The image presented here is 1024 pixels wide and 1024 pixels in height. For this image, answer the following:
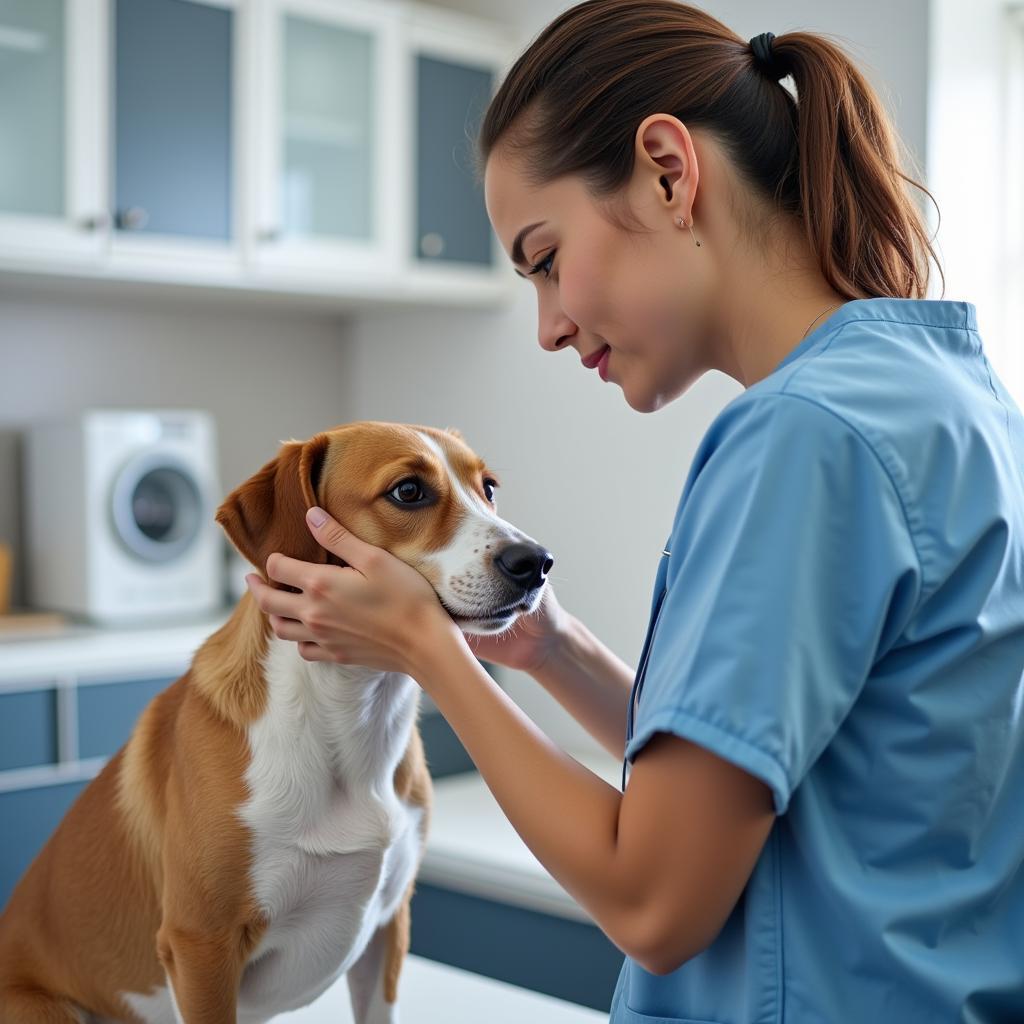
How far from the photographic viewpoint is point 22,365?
346cm

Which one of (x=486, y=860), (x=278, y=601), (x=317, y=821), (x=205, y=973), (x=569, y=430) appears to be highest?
(x=569, y=430)

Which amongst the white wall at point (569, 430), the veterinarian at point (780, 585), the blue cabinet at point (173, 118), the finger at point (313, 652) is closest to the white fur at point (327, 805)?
the finger at point (313, 652)

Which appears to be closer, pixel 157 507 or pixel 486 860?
pixel 486 860

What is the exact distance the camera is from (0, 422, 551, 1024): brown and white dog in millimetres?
1144

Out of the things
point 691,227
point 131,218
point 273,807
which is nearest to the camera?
point 691,227

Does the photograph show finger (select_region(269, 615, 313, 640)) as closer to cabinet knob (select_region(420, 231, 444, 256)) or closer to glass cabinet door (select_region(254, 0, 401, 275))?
glass cabinet door (select_region(254, 0, 401, 275))

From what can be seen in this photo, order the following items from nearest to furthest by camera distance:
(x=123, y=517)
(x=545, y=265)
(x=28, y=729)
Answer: (x=545, y=265)
(x=28, y=729)
(x=123, y=517)

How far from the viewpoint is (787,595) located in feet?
2.33

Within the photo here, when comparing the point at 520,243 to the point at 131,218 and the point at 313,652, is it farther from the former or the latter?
the point at 131,218

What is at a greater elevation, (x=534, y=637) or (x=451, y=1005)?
(x=534, y=637)

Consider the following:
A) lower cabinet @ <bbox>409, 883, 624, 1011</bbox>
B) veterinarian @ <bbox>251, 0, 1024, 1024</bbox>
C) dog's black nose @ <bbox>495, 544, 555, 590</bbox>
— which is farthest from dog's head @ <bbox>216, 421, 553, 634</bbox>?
lower cabinet @ <bbox>409, 883, 624, 1011</bbox>

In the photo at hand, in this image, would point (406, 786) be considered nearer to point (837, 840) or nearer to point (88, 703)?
point (837, 840)

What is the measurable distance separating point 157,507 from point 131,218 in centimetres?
80

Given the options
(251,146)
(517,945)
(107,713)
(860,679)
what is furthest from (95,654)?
(860,679)
